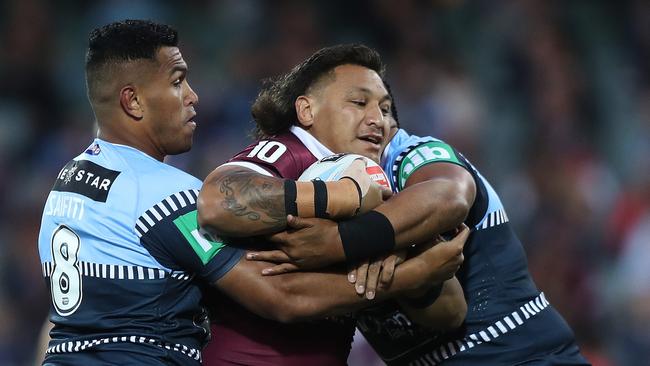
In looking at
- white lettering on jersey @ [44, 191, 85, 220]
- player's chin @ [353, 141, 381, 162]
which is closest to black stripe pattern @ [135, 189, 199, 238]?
white lettering on jersey @ [44, 191, 85, 220]

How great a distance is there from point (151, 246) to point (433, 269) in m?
1.07

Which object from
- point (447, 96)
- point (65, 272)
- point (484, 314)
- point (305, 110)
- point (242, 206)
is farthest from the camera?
point (447, 96)

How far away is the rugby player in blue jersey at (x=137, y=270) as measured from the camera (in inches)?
154

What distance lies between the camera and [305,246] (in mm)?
3971

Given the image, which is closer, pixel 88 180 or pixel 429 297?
pixel 88 180

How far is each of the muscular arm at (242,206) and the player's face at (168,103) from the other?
0.40 metres

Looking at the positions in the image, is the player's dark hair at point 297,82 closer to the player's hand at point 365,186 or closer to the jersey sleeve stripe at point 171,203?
the player's hand at point 365,186

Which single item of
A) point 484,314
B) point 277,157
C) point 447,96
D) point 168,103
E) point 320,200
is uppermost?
point 447,96

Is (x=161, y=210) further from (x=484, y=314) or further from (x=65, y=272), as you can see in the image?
(x=484, y=314)

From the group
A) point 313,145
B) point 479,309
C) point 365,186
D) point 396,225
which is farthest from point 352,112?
point 479,309

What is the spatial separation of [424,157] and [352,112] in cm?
42

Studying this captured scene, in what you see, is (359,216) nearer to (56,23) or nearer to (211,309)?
(211,309)

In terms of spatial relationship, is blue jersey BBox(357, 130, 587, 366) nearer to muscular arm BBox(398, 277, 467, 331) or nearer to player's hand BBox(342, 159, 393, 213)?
muscular arm BBox(398, 277, 467, 331)

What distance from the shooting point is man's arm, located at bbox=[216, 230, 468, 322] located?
3.96 m
